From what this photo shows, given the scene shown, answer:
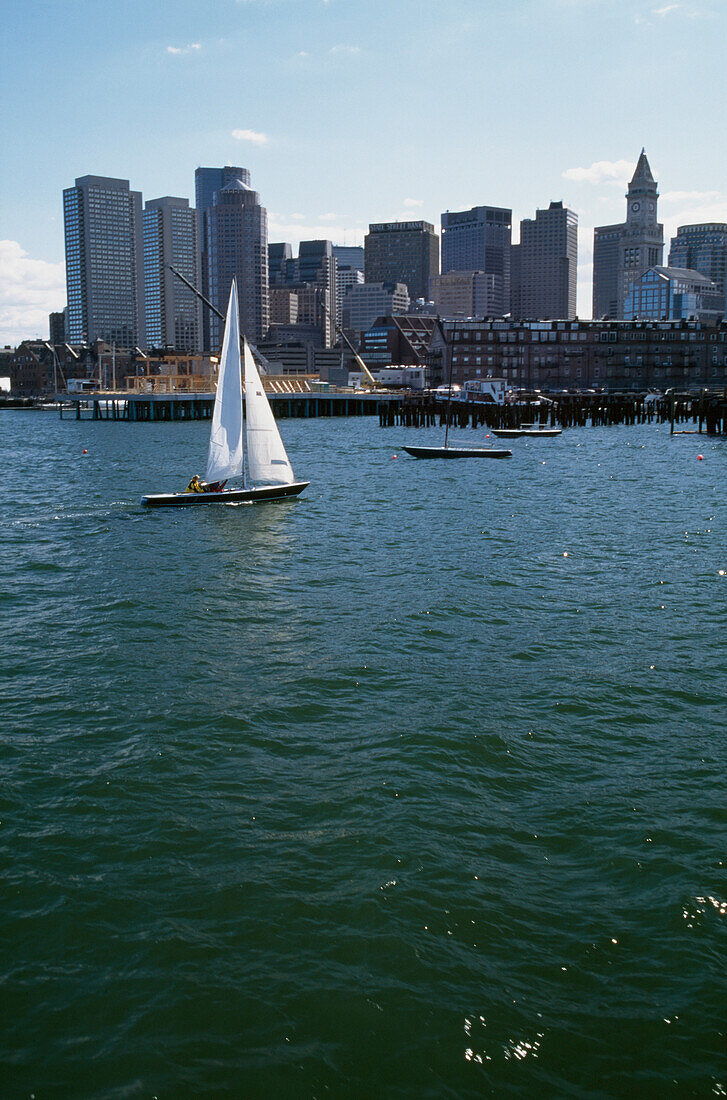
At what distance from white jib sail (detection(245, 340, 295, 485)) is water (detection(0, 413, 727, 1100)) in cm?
1558

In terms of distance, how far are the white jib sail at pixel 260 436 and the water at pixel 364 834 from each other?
613 inches

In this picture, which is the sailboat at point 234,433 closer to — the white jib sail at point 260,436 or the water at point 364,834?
the white jib sail at point 260,436

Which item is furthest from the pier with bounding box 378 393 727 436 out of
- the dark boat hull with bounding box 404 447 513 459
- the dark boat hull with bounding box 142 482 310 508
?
the dark boat hull with bounding box 142 482 310 508

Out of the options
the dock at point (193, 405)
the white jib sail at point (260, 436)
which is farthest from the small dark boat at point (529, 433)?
the white jib sail at point (260, 436)

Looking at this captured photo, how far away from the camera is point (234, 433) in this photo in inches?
1796

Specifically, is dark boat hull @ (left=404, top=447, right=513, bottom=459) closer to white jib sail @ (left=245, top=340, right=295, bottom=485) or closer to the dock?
white jib sail @ (left=245, top=340, right=295, bottom=485)

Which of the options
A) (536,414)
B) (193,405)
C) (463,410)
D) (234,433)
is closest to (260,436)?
(234,433)

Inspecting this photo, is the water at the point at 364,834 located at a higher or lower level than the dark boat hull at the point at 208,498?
lower

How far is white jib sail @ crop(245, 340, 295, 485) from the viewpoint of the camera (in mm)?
45094

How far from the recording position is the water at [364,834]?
390 inches

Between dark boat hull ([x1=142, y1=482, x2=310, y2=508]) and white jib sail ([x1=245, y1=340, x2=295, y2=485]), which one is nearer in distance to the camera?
white jib sail ([x1=245, y1=340, x2=295, y2=485])

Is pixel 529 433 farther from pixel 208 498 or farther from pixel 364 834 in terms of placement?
pixel 364 834

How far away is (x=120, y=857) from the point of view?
13.3 meters

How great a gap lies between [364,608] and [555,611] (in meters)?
5.40
